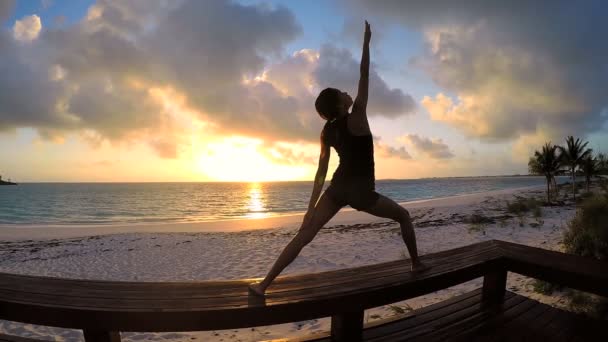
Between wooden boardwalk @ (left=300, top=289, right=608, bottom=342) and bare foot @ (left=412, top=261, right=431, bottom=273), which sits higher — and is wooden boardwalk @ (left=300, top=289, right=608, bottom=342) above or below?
below

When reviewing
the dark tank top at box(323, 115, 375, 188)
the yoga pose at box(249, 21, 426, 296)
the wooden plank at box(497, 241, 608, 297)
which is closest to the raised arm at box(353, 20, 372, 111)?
the yoga pose at box(249, 21, 426, 296)

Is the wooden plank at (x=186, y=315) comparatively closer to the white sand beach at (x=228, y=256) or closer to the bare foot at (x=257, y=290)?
the bare foot at (x=257, y=290)

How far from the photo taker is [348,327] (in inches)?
100

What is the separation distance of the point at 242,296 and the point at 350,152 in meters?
1.35

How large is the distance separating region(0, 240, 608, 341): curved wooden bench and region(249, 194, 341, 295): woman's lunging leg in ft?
0.36

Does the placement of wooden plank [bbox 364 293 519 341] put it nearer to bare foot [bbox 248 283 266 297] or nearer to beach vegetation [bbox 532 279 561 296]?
bare foot [bbox 248 283 266 297]

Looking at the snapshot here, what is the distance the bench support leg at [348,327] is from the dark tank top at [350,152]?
3.59ft

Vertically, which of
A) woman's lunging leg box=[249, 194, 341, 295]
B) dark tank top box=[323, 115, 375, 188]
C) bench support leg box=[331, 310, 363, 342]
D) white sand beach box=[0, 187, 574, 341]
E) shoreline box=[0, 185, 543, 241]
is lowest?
shoreline box=[0, 185, 543, 241]

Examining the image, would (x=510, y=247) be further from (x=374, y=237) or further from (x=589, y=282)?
(x=374, y=237)

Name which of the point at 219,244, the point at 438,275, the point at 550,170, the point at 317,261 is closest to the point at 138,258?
the point at 219,244

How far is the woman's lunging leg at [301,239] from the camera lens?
236 centimetres

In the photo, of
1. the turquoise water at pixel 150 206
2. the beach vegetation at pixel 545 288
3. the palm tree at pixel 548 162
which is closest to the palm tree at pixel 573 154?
the palm tree at pixel 548 162

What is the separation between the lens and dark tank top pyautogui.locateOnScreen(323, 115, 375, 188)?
2.39m

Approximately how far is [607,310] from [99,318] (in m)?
5.56
